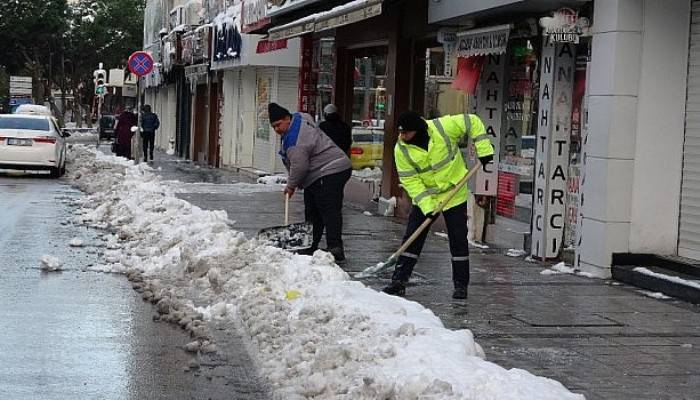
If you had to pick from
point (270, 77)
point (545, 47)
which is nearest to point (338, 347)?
point (545, 47)

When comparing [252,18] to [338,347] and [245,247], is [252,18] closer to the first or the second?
[245,247]

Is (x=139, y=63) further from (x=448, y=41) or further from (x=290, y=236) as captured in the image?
(x=290, y=236)

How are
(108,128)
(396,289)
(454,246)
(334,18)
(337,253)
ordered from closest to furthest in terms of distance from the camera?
(454,246), (396,289), (337,253), (334,18), (108,128)

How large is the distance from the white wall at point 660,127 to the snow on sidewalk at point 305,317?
11.2ft

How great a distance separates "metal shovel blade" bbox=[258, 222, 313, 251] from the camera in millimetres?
12539

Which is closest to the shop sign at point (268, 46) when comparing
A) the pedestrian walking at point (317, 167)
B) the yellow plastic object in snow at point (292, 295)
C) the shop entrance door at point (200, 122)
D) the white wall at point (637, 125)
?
the shop entrance door at point (200, 122)

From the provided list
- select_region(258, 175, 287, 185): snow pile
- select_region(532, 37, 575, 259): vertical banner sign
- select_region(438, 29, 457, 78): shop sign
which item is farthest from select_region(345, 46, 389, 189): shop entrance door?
select_region(532, 37, 575, 259): vertical banner sign

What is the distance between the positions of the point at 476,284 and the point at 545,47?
126 inches

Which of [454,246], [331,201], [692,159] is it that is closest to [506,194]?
[331,201]

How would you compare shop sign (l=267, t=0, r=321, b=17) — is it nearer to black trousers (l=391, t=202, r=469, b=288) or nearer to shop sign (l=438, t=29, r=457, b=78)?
shop sign (l=438, t=29, r=457, b=78)

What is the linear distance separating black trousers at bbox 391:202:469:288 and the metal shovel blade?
249cm

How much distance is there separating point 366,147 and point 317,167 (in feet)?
28.0

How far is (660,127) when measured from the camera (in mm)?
11445

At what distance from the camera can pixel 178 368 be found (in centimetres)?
751
